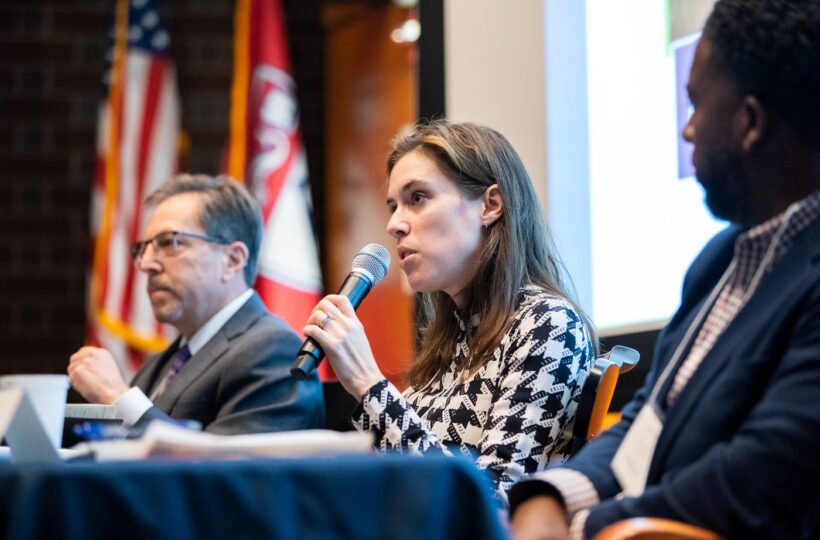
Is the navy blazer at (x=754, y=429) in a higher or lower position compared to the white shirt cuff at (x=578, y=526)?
higher

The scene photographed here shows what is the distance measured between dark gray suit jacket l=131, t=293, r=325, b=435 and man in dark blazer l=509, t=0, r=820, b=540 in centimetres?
131

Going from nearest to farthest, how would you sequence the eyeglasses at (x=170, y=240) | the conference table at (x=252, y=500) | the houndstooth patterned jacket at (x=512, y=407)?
the conference table at (x=252, y=500)
the houndstooth patterned jacket at (x=512, y=407)
the eyeglasses at (x=170, y=240)

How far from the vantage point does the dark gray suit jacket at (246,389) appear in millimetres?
2682

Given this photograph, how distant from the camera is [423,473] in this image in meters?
1.08

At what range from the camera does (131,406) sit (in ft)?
8.46

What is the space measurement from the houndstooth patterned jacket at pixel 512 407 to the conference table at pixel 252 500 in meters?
0.72

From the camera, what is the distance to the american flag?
4.54 meters

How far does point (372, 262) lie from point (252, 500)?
1181mm

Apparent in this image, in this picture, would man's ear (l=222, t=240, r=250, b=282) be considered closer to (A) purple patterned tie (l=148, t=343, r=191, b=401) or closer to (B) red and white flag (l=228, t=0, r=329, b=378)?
(A) purple patterned tie (l=148, t=343, r=191, b=401)

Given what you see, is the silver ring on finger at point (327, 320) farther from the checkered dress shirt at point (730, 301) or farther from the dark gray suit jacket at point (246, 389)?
the dark gray suit jacket at point (246, 389)

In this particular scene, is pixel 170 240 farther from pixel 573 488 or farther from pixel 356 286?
pixel 573 488

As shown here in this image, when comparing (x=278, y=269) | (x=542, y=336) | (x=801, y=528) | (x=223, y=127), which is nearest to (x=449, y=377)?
(x=542, y=336)

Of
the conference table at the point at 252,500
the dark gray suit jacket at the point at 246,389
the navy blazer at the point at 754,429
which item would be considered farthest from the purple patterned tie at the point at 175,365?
the conference table at the point at 252,500

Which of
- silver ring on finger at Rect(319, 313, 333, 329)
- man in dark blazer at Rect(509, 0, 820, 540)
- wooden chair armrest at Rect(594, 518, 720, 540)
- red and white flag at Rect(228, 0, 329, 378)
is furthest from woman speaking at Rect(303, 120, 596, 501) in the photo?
red and white flag at Rect(228, 0, 329, 378)
